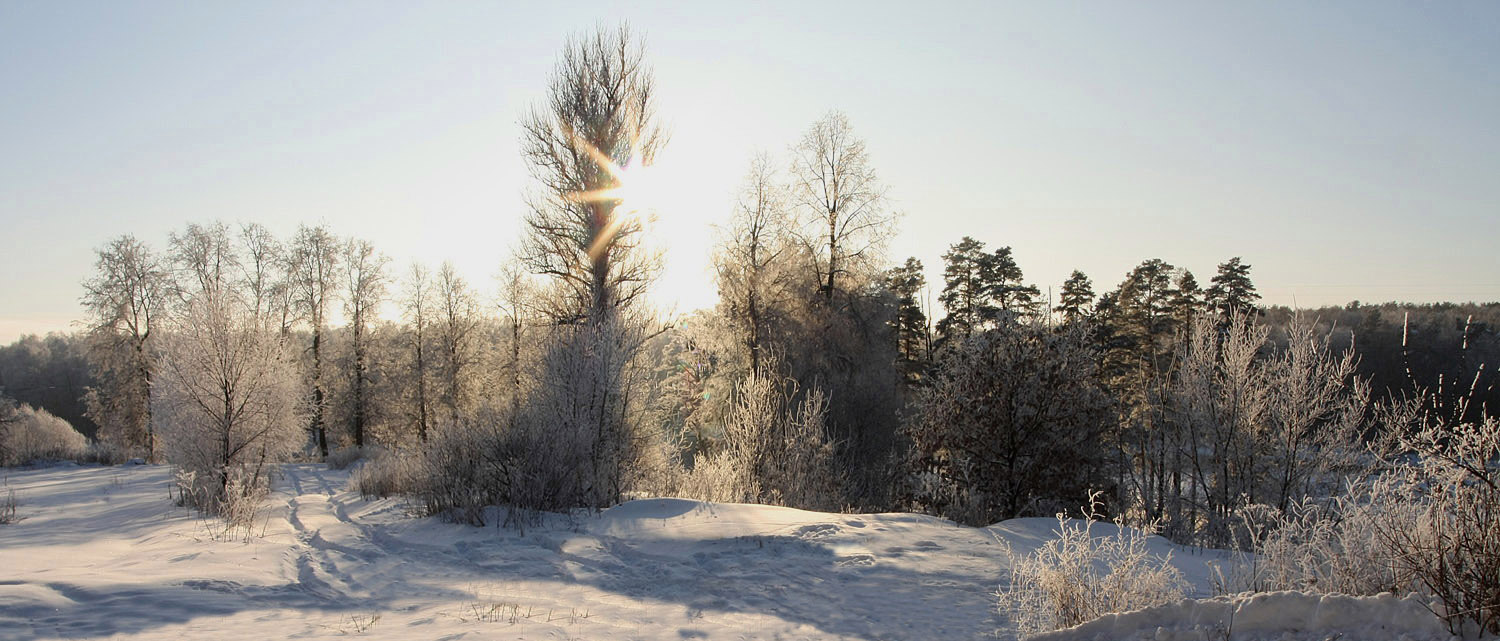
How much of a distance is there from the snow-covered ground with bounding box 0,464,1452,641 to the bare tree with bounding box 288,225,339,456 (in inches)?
920

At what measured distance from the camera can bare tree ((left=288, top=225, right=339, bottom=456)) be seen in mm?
32031

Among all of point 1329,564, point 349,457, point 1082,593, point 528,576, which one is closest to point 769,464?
point 528,576

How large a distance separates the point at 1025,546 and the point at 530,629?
5.12 metres

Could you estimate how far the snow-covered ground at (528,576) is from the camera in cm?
487

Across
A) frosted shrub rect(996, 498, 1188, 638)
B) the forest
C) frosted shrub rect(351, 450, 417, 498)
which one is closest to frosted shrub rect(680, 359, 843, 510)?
the forest

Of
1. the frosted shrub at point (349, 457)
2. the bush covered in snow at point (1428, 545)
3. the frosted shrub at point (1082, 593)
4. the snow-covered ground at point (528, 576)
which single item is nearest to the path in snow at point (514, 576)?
the snow-covered ground at point (528, 576)

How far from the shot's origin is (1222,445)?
15.0 m

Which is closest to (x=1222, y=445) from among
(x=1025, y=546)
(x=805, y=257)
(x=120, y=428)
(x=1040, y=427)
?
(x=1040, y=427)

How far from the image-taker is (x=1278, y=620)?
144 inches

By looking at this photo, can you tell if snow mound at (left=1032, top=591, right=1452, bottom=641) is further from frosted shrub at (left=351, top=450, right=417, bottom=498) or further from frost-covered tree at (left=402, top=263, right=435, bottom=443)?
frost-covered tree at (left=402, top=263, right=435, bottom=443)

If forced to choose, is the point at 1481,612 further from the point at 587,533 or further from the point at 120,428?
the point at 120,428

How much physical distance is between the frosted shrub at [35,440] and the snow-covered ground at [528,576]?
15.7m

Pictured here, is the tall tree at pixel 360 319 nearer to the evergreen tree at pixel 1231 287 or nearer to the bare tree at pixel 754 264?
the bare tree at pixel 754 264

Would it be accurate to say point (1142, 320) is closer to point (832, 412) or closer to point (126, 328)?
point (832, 412)
